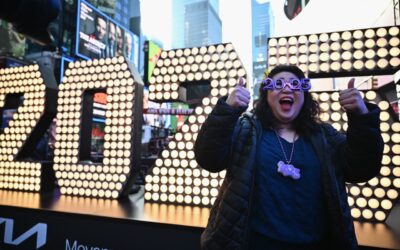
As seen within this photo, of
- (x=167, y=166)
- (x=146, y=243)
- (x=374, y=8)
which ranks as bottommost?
(x=146, y=243)

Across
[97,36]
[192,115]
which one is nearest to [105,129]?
[192,115]

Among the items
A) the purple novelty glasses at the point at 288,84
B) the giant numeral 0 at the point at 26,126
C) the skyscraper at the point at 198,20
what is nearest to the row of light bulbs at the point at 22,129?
the giant numeral 0 at the point at 26,126

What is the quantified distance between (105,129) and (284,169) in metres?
3.32

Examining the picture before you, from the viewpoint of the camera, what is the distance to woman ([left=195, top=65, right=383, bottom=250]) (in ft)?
5.42

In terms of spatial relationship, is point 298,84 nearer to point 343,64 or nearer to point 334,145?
point 334,145

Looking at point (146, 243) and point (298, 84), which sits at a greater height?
point (298, 84)

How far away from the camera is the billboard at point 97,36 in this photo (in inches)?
617

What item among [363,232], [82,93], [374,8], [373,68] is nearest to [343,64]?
[373,68]

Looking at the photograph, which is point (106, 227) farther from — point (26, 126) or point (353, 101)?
point (26, 126)

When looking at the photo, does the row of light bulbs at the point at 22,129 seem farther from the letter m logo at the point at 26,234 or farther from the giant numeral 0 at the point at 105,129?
the letter m logo at the point at 26,234

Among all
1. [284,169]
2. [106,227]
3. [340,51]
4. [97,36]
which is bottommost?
[106,227]

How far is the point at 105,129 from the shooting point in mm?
4359

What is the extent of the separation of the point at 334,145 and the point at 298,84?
479mm

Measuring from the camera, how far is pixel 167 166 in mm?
4047
